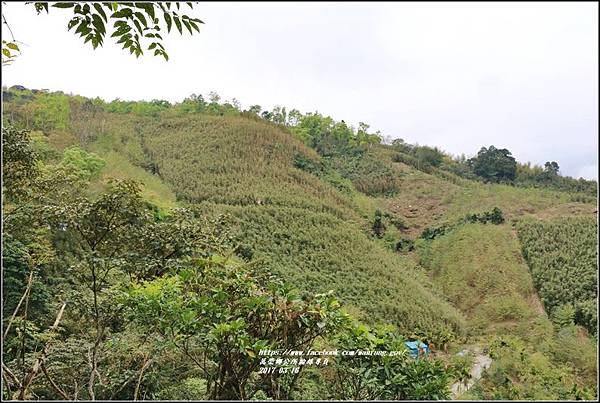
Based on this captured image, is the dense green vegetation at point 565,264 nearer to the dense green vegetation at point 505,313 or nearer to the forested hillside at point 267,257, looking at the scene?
the forested hillside at point 267,257

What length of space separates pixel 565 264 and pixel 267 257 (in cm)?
662

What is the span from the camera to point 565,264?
9961 millimetres

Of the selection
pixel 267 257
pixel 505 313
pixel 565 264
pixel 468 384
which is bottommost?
pixel 505 313

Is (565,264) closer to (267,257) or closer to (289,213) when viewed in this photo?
(289,213)

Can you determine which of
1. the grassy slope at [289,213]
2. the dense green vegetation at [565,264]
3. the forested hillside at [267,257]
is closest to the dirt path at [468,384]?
the forested hillside at [267,257]

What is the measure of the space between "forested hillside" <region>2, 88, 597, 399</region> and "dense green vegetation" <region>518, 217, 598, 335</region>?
0.19 feet

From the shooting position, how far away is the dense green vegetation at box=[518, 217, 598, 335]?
25.2ft

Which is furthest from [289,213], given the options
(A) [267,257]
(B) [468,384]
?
(B) [468,384]

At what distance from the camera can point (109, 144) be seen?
14062mm

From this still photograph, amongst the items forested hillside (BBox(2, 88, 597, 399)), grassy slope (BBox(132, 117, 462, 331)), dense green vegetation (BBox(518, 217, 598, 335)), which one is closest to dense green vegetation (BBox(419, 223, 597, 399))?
forested hillside (BBox(2, 88, 597, 399))

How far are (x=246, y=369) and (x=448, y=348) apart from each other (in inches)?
230

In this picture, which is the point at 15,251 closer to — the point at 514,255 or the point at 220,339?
the point at 220,339

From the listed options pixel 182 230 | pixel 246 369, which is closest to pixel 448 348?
pixel 182 230

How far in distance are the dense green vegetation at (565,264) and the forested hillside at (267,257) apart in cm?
6
